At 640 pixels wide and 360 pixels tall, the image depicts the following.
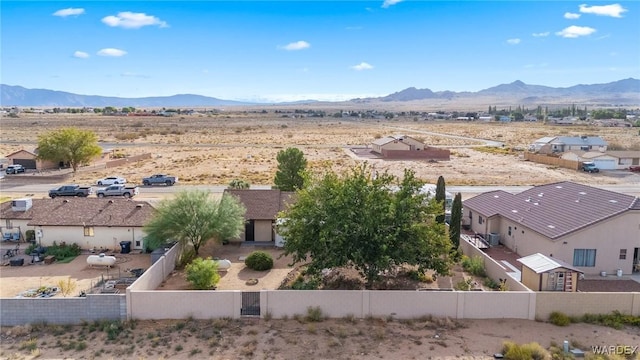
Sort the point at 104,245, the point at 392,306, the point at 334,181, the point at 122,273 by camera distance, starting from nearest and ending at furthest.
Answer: the point at 392,306 → the point at 334,181 → the point at 122,273 → the point at 104,245

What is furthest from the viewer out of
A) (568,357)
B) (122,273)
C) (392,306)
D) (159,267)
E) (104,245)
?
(104,245)

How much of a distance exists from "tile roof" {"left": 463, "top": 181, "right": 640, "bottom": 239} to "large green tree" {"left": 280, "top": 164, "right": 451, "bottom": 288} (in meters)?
9.48

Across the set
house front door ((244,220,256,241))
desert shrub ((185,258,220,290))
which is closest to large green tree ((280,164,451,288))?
desert shrub ((185,258,220,290))

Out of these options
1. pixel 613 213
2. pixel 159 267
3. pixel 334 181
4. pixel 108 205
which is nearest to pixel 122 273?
pixel 159 267

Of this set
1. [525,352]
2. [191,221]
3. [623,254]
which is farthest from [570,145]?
[191,221]

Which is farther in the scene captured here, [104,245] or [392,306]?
[104,245]

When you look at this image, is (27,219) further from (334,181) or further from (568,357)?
(568,357)

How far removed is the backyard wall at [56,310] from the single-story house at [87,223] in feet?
36.0

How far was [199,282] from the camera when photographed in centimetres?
2573

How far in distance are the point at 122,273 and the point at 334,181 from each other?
14.4m

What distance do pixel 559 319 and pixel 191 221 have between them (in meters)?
21.3

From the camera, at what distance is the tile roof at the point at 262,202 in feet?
117

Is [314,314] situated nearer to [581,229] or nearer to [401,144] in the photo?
[581,229]

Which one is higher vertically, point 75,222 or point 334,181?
point 334,181
